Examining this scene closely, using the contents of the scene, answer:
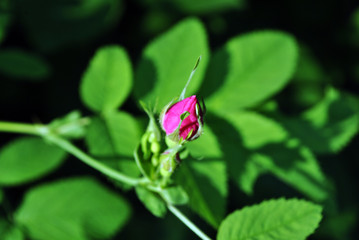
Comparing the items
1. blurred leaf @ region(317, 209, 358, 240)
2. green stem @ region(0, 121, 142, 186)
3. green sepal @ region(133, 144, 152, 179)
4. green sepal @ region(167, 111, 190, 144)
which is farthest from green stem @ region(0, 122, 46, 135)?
blurred leaf @ region(317, 209, 358, 240)

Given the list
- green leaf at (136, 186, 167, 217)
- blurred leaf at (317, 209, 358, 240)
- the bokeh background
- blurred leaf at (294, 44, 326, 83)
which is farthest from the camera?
blurred leaf at (294, 44, 326, 83)

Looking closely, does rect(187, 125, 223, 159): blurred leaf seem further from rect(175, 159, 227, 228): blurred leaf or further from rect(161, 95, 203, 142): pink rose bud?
rect(161, 95, 203, 142): pink rose bud

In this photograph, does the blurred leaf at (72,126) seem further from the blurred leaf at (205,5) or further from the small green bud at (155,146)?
the blurred leaf at (205,5)

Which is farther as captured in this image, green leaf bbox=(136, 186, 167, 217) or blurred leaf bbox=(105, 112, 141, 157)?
blurred leaf bbox=(105, 112, 141, 157)

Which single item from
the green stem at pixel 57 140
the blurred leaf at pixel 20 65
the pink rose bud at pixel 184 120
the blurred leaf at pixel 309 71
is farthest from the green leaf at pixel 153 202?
the blurred leaf at pixel 309 71

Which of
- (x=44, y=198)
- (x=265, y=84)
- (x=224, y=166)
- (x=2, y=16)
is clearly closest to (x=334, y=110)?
(x=265, y=84)

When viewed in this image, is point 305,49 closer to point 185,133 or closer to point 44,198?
point 44,198

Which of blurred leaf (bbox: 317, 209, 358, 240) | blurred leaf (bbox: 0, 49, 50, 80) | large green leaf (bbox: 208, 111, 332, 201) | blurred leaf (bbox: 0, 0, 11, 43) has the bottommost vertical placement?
blurred leaf (bbox: 317, 209, 358, 240)
